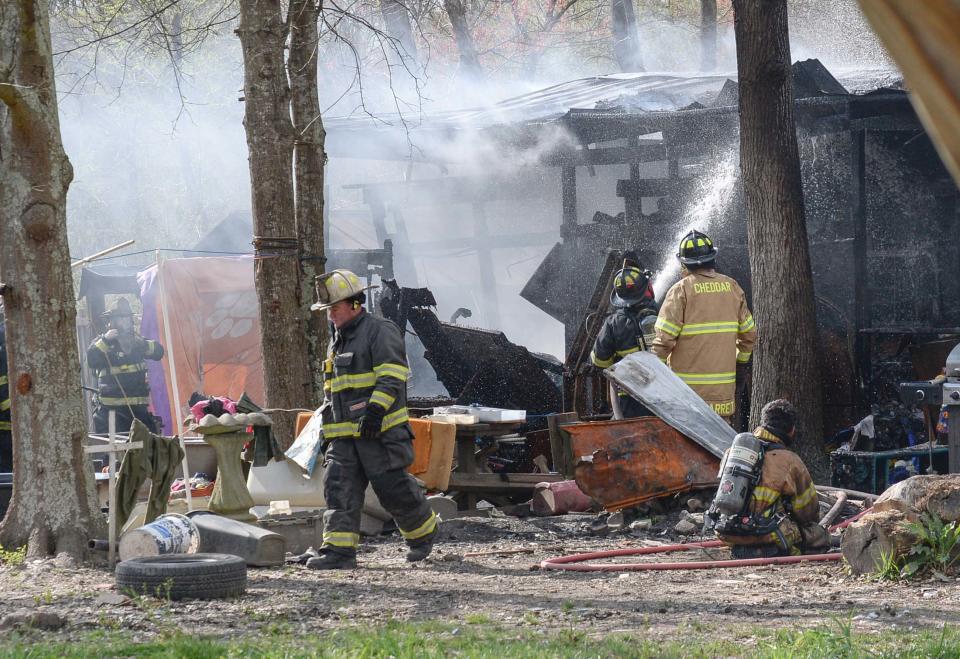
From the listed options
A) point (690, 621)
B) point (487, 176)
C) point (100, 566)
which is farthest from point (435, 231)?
point (690, 621)

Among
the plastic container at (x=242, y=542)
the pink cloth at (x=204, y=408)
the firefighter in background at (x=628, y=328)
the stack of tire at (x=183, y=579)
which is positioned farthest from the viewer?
the firefighter in background at (x=628, y=328)

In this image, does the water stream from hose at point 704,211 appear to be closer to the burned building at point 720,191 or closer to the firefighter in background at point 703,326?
the burned building at point 720,191

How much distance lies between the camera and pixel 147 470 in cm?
728

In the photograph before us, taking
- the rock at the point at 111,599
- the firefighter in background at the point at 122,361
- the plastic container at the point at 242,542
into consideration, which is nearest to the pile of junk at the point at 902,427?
the plastic container at the point at 242,542

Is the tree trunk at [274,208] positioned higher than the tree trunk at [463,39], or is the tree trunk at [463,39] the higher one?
the tree trunk at [463,39]

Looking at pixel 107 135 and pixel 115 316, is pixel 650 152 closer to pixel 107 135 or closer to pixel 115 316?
pixel 115 316

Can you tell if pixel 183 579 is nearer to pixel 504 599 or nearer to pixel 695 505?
pixel 504 599

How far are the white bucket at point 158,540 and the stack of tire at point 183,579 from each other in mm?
801

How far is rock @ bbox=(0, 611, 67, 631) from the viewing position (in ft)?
16.5

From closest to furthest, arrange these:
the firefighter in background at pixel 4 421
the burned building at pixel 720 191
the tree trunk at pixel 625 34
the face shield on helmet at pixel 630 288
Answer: the face shield on helmet at pixel 630 288 < the firefighter in background at pixel 4 421 < the burned building at pixel 720 191 < the tree trunk at pixel 625 34

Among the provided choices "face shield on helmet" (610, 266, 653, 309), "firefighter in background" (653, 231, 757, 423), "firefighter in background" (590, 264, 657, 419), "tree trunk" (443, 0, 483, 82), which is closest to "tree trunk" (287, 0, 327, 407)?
"firefighter in background" (590, 264, 657, 419)

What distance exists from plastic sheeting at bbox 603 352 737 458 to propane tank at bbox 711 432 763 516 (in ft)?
6.46

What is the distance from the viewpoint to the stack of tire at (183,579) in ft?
19.0

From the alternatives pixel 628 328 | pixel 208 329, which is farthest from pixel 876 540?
pixel 208 329
